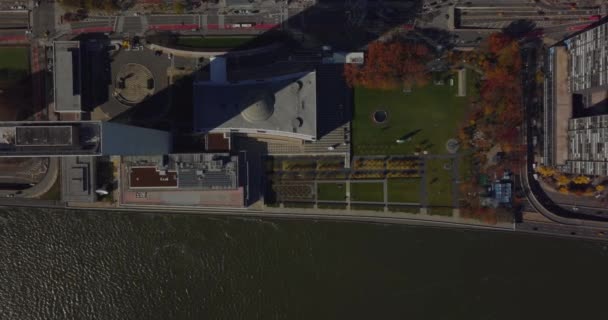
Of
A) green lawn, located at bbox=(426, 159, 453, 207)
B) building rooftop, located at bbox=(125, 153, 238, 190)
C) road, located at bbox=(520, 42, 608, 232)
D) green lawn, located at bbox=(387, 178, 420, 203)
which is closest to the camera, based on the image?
building rooftop, located at bbox=(125, 153, 238, 190)

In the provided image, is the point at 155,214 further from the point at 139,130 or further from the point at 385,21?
the point at 385,21

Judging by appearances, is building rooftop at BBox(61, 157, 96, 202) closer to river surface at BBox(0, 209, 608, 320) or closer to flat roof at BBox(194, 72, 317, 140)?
river surface at BBox(0, 209, 608, 320)

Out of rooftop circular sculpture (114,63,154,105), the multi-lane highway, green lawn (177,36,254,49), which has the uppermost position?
the multi-lane highway

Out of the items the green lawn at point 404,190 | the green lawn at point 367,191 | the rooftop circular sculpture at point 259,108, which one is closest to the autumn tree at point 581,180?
the green lawn at point 404,190

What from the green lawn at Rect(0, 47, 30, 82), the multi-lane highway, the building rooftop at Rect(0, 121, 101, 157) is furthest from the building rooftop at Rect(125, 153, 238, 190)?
the multi-lane highway

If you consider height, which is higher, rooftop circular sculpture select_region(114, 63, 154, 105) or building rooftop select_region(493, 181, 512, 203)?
rooftop circular sculpture select_region(114, 63, 154, 105)

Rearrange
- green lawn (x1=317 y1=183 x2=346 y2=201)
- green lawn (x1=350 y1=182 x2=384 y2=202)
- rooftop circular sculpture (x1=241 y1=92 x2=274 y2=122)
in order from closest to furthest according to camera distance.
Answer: rooftop circular sculpture (x1=241 y1=92 x2=274 y2=122)
green lawn (x1=350 y1=182 x2=384 y2=202)
green lawn (x1=317 y1=183 x2=346 y2=201)
